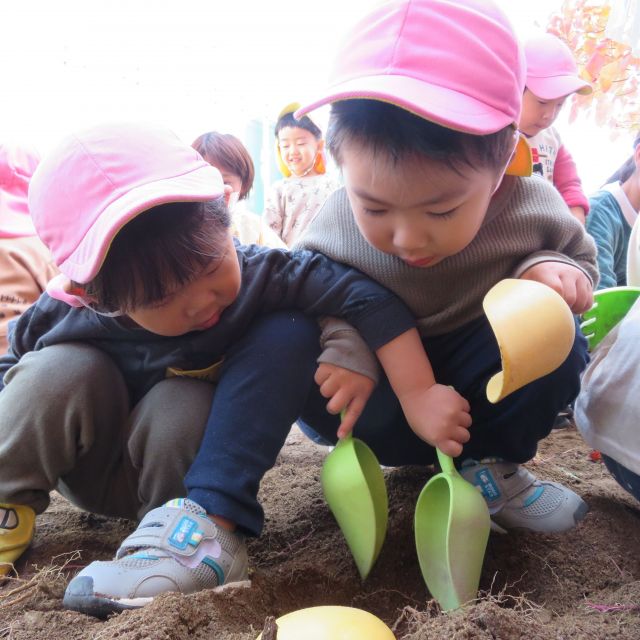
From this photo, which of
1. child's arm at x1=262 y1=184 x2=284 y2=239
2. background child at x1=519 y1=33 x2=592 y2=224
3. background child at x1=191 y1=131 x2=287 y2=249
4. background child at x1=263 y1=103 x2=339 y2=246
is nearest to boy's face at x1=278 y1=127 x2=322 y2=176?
background child at x1=263 y1=103 x2=339 y2=246

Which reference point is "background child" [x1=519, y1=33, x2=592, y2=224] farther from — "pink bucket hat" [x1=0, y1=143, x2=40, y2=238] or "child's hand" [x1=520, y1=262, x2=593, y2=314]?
"pink bucket hat" [x1=0, y1=143, x2=40, y2=238]

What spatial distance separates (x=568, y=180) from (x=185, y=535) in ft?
6.56

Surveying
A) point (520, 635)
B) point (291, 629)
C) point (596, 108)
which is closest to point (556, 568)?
point (520, 635)

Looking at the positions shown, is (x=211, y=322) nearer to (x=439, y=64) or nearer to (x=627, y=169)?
(x=439, y=64)

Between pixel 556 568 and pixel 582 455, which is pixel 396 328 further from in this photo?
pixel 582 455

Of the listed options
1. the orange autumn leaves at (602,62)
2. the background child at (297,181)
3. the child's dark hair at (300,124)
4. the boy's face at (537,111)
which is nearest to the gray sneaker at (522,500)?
Answer: the boy's face at (537,111)

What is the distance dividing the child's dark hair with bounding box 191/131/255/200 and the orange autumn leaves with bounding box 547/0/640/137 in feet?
7.22

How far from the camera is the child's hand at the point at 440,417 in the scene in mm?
769

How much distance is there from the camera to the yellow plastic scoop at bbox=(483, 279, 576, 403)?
0.64 metres

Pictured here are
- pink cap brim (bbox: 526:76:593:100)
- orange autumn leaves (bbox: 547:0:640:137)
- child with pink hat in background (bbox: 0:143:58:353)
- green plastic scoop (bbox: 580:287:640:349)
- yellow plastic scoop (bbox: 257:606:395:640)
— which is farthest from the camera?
orange autumn leaves (bbox: 547:0:640:137)

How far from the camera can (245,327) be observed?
0.90m

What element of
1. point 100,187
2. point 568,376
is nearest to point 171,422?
point 100,187

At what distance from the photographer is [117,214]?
0.68 m

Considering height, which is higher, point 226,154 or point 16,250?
point 226,154
